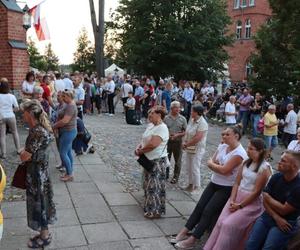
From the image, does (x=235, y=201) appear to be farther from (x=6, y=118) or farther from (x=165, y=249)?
(x=6, y=118)

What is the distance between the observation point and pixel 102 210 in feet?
20.8

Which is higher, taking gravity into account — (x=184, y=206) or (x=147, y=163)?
(x=147, y=163)

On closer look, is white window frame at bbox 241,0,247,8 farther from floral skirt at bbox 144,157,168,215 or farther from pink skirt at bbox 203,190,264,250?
pink skirt at bbox 203,190,264,250

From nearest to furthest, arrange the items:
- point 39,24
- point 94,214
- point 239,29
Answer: point 94,214, point 39,24, point 239,29

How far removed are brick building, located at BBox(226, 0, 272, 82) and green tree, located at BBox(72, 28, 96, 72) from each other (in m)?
17.9

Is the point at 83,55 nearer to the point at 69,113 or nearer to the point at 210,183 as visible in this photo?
the point at 69,113

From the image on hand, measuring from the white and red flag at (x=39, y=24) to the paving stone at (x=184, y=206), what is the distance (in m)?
10.4

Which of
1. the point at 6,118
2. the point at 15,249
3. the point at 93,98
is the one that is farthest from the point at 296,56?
the point at 15,249

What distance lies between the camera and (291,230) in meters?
4.18

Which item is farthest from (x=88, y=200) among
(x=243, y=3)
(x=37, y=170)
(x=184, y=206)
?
(x=243, y=3)

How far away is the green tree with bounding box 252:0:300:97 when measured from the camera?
1646 centimetres

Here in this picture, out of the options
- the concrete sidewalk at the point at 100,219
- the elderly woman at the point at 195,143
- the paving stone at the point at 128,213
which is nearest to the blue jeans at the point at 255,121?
the elderly woman at the point at 195,143

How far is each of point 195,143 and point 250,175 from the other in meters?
2.53

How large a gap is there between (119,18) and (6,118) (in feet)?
66.1
